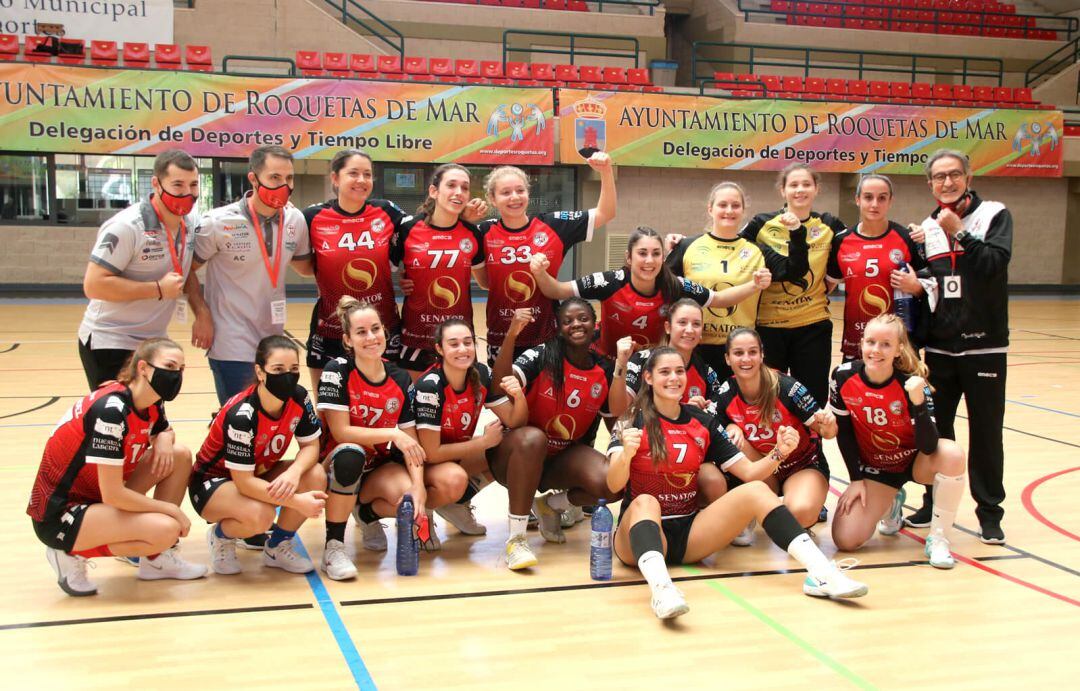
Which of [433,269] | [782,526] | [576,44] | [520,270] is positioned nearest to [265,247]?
[433,269]

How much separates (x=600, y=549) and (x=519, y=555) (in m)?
0.40

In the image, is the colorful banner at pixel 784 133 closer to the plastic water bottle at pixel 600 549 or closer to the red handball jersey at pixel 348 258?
the red handball jersey at pixel 348 258

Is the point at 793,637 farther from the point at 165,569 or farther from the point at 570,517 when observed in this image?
the point at 165,569

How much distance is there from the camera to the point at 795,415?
4.86m

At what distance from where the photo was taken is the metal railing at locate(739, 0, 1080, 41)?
2175 cm

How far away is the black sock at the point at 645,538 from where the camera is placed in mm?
4125

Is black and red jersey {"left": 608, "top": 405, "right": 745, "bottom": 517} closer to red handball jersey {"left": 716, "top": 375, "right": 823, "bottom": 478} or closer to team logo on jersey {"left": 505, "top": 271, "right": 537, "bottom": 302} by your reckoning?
red handball jersey {"left": 716, "top": 375, "right": 823, "bottom": 478}

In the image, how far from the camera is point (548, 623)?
3.88 m

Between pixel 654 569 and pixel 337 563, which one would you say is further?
pixel 337 563

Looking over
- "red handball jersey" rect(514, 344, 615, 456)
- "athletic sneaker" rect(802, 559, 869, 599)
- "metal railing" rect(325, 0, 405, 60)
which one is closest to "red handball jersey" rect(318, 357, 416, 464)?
"red handball jersey" rect(514, 344, 615, 456)

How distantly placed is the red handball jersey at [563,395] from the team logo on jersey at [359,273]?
0.94 m

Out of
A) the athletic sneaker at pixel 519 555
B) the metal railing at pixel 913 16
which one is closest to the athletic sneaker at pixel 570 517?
the athletic sneaker at pixel 519 555

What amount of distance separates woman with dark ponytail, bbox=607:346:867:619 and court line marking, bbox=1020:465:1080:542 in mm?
1643

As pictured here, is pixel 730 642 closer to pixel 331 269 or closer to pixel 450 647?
pixel 450 647
